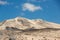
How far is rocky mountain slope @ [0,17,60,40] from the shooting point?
28.5m

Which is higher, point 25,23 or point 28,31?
point 25,23

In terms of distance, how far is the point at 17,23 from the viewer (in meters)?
37.6

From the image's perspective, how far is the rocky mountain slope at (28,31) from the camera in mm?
28489

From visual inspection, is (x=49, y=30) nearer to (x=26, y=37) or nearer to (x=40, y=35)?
(x=40, y=35)

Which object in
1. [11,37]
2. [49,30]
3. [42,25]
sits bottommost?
[11,37]

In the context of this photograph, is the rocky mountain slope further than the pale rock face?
No

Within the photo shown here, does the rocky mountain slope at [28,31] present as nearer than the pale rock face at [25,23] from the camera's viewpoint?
Yes

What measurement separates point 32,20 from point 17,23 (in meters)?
2.67

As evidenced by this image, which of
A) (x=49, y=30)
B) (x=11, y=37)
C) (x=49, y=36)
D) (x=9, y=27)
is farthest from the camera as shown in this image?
(x=9, y=27)

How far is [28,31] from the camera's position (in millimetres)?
31953

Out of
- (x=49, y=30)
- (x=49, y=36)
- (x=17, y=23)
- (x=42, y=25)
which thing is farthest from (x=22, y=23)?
(x=49, y=36)

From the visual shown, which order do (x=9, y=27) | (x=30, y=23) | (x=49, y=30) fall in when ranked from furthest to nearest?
(x=30, y=23) < (x=9, y=27) < (x=49, y=30)

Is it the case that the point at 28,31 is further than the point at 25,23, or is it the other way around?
the point at 25,23

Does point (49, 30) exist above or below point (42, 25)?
below
